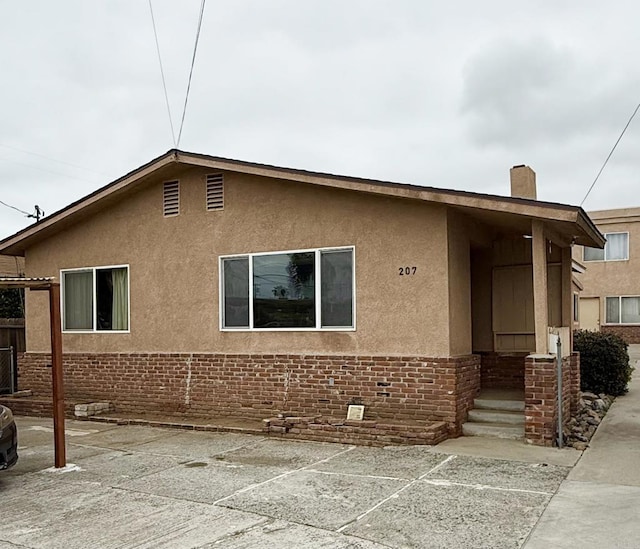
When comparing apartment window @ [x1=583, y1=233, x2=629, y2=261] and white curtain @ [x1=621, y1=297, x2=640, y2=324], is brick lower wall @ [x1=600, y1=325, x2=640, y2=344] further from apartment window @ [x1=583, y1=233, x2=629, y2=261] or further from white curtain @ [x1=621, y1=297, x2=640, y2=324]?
apartment window @ [x1=583, y1=233, x2=629, y2=261]

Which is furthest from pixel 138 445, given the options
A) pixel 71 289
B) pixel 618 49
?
pixel 618 49

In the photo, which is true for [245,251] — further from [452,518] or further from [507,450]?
[452,518]

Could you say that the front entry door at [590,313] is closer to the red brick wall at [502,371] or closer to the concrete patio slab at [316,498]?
the red brick wall at [502,371]

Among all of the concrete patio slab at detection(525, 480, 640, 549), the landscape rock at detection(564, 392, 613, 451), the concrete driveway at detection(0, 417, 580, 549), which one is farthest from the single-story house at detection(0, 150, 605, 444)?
the concrete patio slab at detection(525, 480, 640, 549)

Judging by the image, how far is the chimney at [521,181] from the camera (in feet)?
37.3

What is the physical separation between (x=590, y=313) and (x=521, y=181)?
66.1 ft

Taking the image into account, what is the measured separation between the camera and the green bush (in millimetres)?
13750

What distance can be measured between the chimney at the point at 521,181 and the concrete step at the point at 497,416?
145 inches

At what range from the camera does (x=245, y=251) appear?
36.9 feet

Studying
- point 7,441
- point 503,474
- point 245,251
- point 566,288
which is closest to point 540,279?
point 566,288

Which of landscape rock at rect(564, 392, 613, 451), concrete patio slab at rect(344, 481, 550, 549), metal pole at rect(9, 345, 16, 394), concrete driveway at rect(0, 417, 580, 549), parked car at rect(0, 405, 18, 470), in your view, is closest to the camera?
concrete patio slab at rect(344, 481, 550, 549)

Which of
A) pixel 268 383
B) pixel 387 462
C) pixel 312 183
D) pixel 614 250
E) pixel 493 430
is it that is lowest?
pixel 387 462

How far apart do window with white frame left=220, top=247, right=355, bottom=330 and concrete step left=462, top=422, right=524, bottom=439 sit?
223cm

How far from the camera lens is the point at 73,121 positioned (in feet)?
63.5
